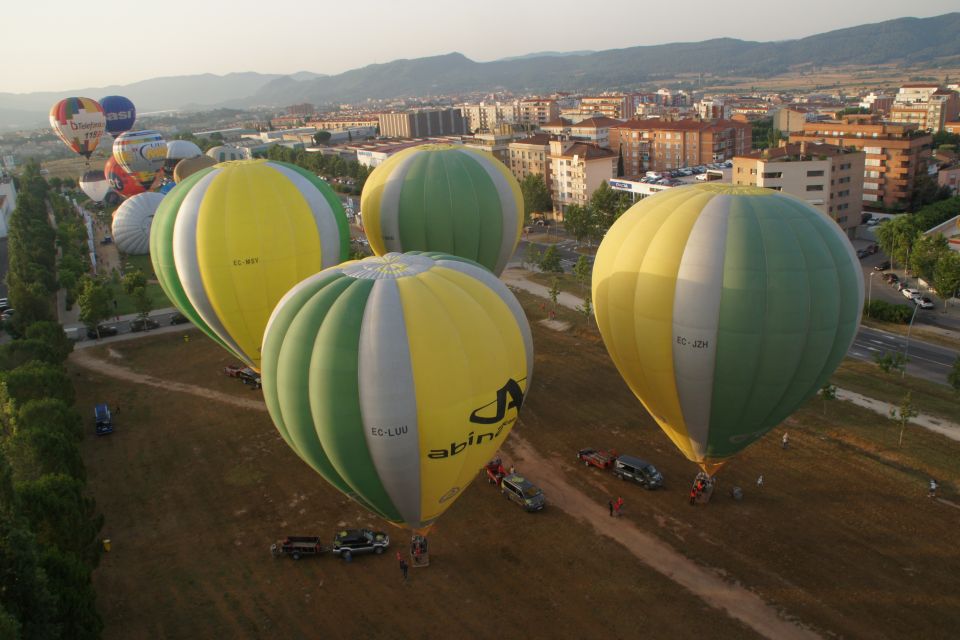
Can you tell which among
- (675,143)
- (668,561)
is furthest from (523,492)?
(675,143)

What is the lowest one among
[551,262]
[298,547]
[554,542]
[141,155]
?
[554,542]

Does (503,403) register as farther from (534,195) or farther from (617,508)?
(534,195)

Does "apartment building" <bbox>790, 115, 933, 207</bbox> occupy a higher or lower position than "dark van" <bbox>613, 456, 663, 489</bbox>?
higher

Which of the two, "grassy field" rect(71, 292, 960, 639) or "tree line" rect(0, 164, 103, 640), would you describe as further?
"grassy field" rect(71, 292, 960, 639)

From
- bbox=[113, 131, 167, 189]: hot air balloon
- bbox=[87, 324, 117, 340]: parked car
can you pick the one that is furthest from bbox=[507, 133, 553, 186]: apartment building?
bbox=[87, 324, 117, 340]: parked car

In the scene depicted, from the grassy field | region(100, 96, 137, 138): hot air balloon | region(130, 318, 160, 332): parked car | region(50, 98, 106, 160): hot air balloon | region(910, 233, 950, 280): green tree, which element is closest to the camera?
the grassy field

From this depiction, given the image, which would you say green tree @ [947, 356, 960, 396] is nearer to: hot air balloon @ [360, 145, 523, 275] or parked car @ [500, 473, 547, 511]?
parked car @ [500, 473, 547, 511]

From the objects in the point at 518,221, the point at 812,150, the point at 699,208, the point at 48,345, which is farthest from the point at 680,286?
the point at 812,150

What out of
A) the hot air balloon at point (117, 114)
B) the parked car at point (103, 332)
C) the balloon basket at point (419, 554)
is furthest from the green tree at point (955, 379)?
the hot air balloon at point (117, 114)
